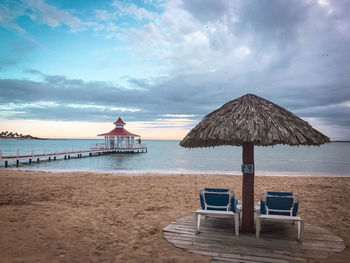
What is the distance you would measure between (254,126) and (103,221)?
4.00 m

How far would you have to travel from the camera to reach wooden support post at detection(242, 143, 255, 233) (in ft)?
14.6

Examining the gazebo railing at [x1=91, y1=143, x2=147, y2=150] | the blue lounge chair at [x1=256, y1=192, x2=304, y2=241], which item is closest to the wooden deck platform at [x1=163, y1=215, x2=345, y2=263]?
the blue lounge chair at [x1=256, y1=192, x2=304, y2=241]

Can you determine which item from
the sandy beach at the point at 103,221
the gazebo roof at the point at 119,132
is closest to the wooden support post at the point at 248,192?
the sandy beach at the point at 103,221

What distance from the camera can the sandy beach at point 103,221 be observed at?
3864 millimetres

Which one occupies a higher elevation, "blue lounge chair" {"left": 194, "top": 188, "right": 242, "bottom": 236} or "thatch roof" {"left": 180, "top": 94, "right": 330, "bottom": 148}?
"thatch roof" {"left": 180, "top": 94, "right": 330, "bottom": 148}

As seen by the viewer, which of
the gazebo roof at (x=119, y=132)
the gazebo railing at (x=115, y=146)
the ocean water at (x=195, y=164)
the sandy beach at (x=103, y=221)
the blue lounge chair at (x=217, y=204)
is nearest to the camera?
the sandy beach at (x=103, y=221)

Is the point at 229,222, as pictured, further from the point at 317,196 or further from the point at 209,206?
the point at 317,196

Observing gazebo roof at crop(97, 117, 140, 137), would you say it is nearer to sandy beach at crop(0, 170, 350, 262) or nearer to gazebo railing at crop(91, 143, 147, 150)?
gazebo railing at crop(91, 143, 147, 150)

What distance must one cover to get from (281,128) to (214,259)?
8.12 feet

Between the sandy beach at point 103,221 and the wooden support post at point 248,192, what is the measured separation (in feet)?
4.30

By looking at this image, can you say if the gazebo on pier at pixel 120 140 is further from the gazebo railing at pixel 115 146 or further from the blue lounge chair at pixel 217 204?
the blue lounge chair at pixel 217 204

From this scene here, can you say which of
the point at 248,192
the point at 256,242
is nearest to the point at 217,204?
the point at 248,192

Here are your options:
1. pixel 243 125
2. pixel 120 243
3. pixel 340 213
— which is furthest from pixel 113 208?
pixel 340 213

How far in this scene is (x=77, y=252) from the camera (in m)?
3.99
